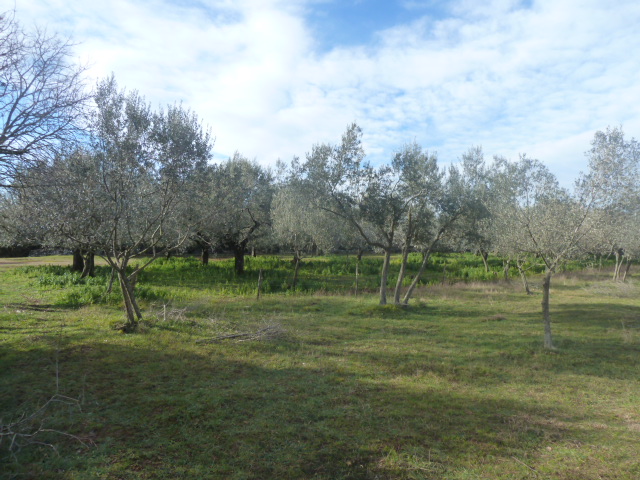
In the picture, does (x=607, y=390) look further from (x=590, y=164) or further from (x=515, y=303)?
(x=515, y=303)

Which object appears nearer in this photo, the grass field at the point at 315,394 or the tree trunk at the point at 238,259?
the grass field at the point at 315,394

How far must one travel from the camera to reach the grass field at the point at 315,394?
17.4 ft

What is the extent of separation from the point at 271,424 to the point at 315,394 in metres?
1.51

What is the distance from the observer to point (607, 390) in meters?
8.45

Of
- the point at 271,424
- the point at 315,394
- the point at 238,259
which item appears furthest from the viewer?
the point at 238,259

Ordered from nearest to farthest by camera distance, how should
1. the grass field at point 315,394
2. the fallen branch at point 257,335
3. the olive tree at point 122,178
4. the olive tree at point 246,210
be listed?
the grass field at point 315,394
the olive tree at point 122,178
the fallen branch at point 257,335
the olive tree at point 246,210

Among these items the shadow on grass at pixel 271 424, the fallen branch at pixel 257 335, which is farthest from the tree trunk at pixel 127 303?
the shadow on grass at pixel 271 424

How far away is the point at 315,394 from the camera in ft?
25.1

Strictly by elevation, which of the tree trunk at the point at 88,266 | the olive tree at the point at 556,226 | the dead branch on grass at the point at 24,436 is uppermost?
the olive tree at the point at 556,226

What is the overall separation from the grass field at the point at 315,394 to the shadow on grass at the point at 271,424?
0.03 m

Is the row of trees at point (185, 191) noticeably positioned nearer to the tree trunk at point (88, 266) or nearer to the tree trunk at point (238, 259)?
the tree trunk at point (88, 266)

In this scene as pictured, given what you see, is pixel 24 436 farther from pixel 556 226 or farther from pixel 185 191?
pixel 556 226

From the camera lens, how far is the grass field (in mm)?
5289

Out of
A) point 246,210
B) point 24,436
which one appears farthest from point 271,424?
point 246,210
